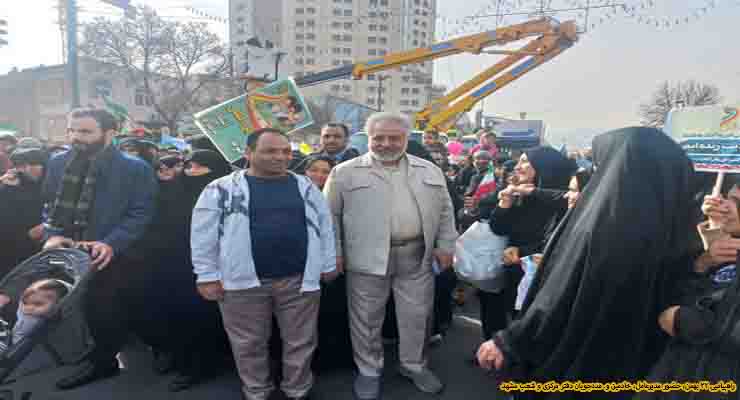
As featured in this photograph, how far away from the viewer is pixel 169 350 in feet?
10.1

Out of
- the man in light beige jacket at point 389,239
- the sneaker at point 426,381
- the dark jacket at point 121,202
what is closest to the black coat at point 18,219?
the dark jacket at point 121,202

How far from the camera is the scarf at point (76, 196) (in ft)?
8.89

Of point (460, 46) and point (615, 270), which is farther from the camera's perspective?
point (460, 46)

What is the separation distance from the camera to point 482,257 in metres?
2.78

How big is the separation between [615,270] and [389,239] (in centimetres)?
148

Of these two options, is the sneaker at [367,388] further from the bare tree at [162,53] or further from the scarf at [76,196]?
the bare tree at [162,53]

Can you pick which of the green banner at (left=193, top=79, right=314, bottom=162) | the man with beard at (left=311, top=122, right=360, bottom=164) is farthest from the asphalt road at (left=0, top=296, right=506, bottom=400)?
the man with beard at (left=311, top=122, right=360, bottom=164)

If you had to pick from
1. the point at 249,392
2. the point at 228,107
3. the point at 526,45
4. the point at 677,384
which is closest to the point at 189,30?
the point at 526,45

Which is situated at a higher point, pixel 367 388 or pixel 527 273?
pixel 527 273

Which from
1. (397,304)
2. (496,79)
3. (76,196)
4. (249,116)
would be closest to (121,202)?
(76,196)

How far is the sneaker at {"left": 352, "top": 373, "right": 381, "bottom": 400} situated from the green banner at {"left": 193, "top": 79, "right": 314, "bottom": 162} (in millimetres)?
1824

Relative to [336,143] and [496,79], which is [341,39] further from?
[336,143]

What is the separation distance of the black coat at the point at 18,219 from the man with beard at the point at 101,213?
3.16 ft

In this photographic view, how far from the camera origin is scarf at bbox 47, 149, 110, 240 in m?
2.71
